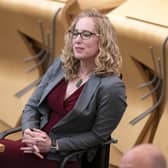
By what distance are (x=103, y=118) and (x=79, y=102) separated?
14cm

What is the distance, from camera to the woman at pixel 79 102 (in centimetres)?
320

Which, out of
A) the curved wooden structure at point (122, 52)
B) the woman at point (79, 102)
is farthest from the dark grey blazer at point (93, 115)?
the curved wooden structure at point (122, 52)

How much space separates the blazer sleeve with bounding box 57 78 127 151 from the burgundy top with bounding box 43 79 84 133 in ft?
0.42

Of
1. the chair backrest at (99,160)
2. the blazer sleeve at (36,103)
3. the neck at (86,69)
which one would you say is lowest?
the chair backrest at (99,160)

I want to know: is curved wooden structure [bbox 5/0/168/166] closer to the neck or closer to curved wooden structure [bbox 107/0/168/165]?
curved wooden structure [bbox 107/0/168/165]

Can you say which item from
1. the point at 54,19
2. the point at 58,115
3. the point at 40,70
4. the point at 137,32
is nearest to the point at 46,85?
the point at 58,115

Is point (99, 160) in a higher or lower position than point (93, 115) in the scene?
lower

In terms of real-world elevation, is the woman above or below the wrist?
above

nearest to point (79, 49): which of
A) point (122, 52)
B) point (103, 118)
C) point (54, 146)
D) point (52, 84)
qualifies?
point (52, 84)

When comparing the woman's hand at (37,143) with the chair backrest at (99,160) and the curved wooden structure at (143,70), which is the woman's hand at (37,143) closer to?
the chair backrest at (99,160)

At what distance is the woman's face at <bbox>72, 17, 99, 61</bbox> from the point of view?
3287 millimetres

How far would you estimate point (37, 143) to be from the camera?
323 centimetres

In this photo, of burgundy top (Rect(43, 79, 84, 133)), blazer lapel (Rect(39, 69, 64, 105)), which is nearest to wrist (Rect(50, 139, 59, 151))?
burgundy top (Rect(43, 79, 84, 133))

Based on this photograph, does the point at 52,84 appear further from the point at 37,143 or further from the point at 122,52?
the point at 122,52
